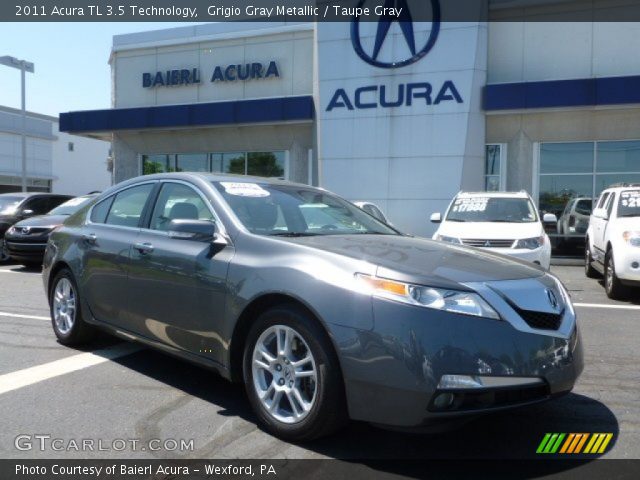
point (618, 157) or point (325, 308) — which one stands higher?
point (618, 157)

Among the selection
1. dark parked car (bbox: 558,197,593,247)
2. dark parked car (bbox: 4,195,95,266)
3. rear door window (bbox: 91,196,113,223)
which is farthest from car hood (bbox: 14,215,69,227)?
dark parked car (bbox: 558,197,593,247)

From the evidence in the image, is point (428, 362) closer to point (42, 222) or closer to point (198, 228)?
point (198, 228)

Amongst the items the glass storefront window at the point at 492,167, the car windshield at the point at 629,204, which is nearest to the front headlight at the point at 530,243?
the car windshield at the point at 629,204

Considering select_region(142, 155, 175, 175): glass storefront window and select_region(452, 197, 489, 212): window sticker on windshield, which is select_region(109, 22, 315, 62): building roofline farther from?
select_region(452, 197, 489, 212): window sticker on windshield

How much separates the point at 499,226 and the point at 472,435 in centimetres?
664

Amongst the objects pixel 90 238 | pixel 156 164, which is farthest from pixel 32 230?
pixel 156 164

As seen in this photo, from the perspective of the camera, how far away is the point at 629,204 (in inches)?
371

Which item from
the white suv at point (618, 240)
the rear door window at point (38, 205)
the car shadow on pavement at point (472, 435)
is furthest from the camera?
the rear door window at point (38, 205)

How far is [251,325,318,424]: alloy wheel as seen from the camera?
346cm

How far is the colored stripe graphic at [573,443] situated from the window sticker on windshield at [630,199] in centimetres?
671

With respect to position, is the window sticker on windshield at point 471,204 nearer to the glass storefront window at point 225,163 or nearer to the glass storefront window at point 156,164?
the glass storefront window at point 225,163

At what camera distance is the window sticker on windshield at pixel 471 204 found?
1082 cm

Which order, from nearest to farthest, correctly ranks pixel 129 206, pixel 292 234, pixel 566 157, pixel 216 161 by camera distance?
pixel 292 234, pixel 129 206, pixel 566 157, pixel 216 161

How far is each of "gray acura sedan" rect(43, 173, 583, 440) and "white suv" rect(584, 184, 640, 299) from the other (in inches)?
200
